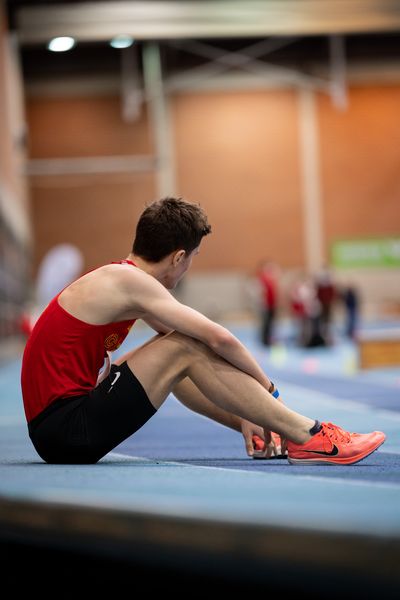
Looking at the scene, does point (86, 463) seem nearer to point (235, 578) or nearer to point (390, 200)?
point (235, 578)

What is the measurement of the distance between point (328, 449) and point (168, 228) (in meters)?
1.06

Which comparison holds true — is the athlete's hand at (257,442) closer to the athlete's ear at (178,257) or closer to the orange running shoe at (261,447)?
the orange running shoe at (261,447)

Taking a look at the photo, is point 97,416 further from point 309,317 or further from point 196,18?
point 196,18

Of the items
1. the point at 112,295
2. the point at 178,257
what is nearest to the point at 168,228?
the point at 178,257

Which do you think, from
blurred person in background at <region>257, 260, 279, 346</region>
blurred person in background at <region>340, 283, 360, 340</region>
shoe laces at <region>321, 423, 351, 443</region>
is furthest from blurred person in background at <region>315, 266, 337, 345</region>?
shoe laces at <region>321, 423, 351, 443</region>

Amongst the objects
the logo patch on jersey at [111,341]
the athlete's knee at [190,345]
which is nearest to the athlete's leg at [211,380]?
the athlete's knee at [190,345]

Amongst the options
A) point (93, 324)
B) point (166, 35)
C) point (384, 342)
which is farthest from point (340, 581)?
point (166, 35)

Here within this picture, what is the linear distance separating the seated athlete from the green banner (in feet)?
84.2

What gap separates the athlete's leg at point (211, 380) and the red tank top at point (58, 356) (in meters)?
0.19

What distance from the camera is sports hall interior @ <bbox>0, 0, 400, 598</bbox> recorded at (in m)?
2.21

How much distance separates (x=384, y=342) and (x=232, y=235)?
16.6m

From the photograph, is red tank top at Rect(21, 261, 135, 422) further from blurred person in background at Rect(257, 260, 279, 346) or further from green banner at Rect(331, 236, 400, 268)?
green banner at Rect(331, 236, 400, 268)

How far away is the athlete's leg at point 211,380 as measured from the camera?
357 centimetres

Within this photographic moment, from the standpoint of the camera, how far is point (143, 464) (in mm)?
3863
